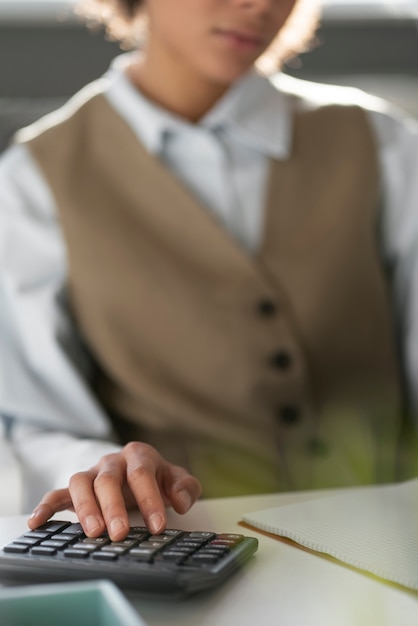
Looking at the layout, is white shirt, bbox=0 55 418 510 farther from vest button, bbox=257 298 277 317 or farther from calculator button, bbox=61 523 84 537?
calculator button, bbox=61 523 84 537

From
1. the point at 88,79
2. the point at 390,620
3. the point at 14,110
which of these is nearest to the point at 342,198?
the point at 14,110

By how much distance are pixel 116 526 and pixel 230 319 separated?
19.9 inches

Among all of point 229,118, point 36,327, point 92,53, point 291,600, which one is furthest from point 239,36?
point 92,53

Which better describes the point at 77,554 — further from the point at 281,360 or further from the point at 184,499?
the point at 281,360

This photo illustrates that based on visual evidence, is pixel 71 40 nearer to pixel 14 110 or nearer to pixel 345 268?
pixel 14 110

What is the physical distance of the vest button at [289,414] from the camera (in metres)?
1.04

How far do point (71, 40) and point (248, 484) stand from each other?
1.19m

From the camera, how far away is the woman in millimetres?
1028

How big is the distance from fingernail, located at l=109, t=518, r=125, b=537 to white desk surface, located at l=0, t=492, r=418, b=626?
0.06 metres

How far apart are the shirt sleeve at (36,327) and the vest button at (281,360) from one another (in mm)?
182

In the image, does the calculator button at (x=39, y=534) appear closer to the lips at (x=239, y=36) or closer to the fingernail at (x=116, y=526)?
the fingernail at (x=116, y=526)

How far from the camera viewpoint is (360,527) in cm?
58

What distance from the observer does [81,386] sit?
1022mm

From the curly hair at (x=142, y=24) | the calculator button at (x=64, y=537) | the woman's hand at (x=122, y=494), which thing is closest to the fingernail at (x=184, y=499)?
the woman's hand at (x=122, y=494)
